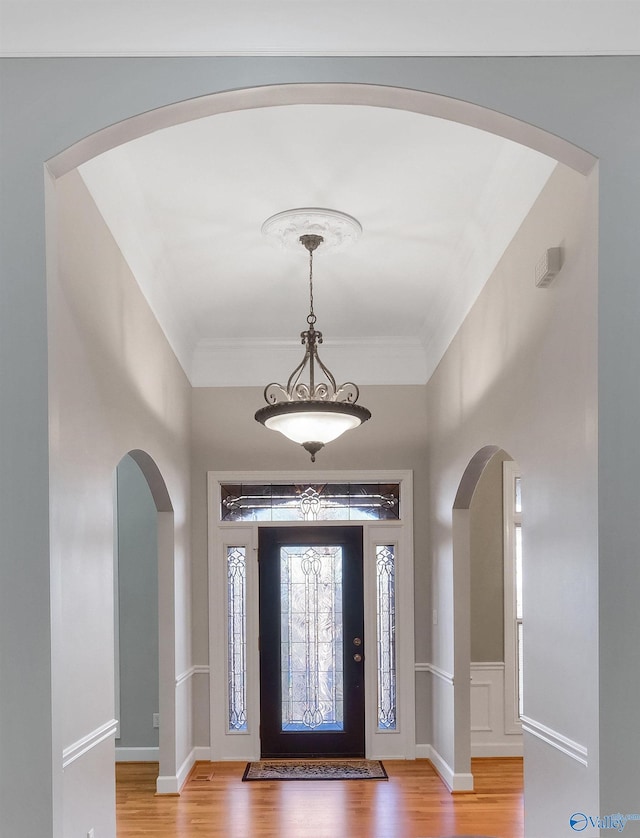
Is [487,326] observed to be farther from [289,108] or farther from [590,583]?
[590,583]

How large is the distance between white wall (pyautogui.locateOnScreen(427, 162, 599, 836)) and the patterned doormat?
3.04 meters

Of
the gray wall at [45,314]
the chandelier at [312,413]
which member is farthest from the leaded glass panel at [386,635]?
the gray wall at [45,314]

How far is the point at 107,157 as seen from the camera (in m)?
3.69

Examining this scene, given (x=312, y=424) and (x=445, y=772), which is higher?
(x=312, y=424)

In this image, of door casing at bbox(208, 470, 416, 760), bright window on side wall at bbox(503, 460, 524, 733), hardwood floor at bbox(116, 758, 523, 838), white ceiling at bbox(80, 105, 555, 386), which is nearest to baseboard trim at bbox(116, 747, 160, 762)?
hardwood floor at bbox(116, 758, 523, 838)

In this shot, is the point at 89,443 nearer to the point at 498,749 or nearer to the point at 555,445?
the point at 555,445

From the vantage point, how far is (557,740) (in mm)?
3146

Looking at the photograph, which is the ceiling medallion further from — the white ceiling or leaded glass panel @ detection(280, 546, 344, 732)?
leaded glass panel @ detection(280, 546, 344, 732)

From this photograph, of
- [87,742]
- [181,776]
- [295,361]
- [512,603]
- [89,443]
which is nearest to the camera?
[87,742]

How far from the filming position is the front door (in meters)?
6.94
